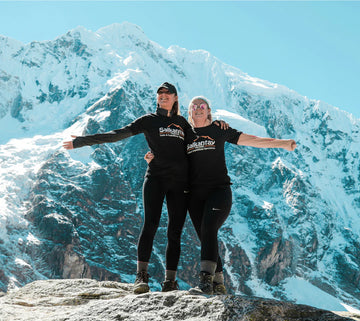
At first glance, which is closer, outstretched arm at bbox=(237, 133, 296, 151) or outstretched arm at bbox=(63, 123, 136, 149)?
outstretched arm at bbox=(237, 133, 296, 151)

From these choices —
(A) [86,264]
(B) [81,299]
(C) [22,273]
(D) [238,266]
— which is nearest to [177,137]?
(B) [81,299]

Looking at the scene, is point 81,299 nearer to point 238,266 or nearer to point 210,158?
point 210,158

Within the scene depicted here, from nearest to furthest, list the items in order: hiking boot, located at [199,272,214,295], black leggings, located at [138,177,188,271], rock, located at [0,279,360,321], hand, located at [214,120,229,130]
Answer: rock, located at [0,279,360,321], hiking boot, located at [199,272,214,295], black leggings, located at [138,177,188,271], hand, located at [214,120,229,130]

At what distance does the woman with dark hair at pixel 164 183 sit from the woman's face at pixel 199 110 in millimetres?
275

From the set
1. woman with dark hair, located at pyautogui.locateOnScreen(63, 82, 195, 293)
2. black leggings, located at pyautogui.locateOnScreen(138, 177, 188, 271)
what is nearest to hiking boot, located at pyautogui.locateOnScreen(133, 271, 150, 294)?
woman with dark hair, located at pyautogui.locateOnScreen(63, 82, 195, 293)

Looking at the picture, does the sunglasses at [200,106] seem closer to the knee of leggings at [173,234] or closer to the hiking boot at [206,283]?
the knee of leggings at [173,234]

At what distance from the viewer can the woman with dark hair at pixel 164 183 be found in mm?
7445

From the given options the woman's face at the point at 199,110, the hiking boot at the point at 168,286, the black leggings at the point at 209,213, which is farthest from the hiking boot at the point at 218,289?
the woman's face at the point at 199,110

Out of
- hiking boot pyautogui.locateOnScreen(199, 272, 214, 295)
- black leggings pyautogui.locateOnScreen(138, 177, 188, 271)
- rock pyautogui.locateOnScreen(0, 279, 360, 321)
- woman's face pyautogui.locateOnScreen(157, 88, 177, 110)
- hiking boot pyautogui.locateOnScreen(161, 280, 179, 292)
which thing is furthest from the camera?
woman's face pyautogui.locateOnScreen(157, 88, 177, 110)

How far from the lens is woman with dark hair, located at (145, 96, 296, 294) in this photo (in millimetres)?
6772

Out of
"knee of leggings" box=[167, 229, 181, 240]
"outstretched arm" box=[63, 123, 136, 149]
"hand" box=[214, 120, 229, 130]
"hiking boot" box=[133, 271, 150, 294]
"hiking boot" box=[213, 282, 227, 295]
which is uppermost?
"hand" box=[214, 120, 229, 130]

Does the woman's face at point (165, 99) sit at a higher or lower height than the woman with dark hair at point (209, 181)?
higher

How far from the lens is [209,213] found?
272 inches

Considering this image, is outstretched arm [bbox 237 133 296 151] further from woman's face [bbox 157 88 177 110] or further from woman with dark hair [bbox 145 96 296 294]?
woman's face [bbox 157 88 177 110]
